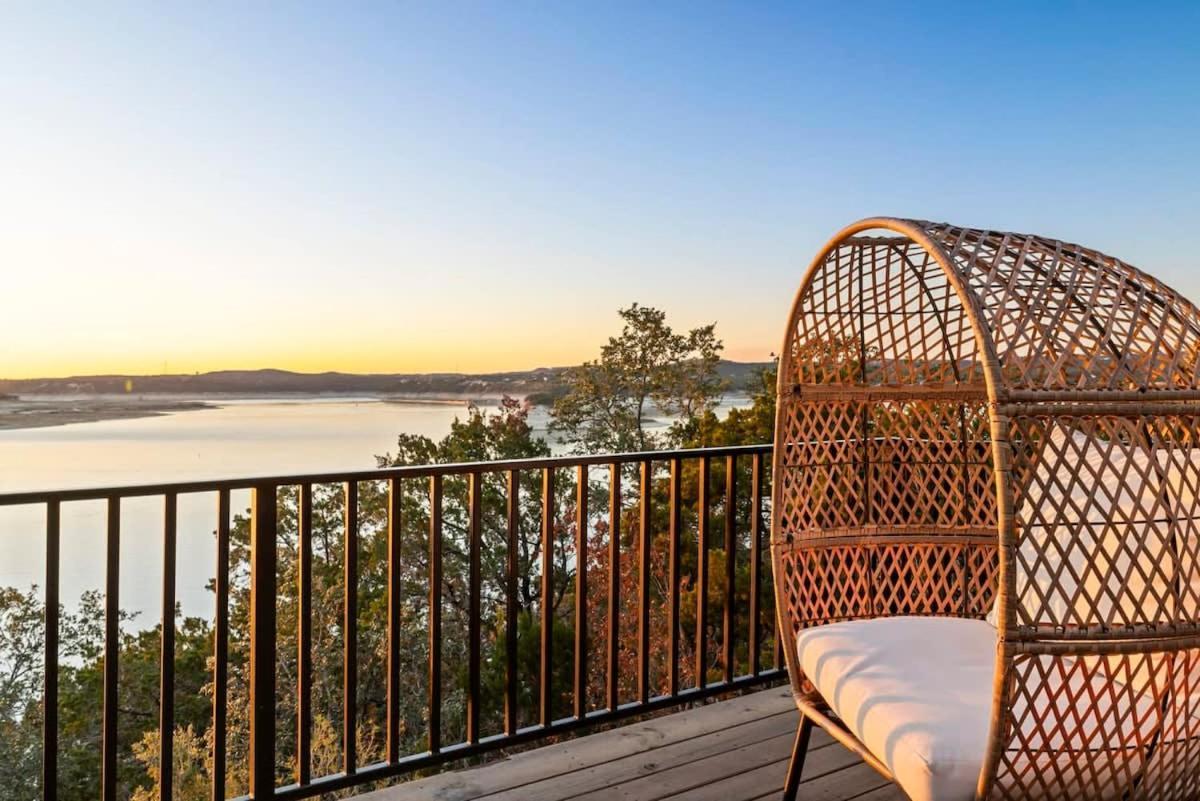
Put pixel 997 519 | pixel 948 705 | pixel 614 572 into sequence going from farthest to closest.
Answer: pixel 614 572, pixel 997 519, pixel 948 705

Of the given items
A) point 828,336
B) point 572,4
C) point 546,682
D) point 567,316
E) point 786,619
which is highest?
point 572,4

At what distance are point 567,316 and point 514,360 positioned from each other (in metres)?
2.08

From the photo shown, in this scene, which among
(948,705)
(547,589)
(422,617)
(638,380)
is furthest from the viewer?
(638,380)

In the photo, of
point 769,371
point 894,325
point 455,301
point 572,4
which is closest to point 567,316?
point 455,301

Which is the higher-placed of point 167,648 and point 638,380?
point 638,380

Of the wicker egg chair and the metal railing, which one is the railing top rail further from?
the wicker egg chair

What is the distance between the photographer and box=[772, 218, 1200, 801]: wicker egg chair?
4.80ft

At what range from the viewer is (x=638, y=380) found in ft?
52.0

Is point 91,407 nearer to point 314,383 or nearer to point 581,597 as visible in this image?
point 314,383

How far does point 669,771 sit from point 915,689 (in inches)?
40.6

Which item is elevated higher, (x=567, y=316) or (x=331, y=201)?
(x=331, y=201)

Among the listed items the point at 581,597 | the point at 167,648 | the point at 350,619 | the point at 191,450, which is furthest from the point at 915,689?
the point at 191,450

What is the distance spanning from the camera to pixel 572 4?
22.4 feet

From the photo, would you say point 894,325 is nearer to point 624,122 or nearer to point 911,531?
point 911,531
